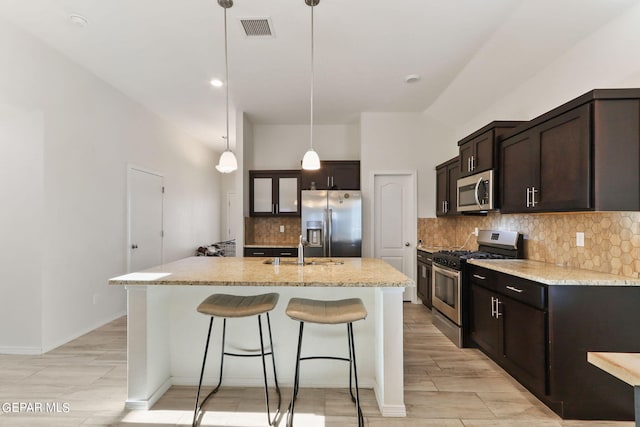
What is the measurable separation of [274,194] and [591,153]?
396 cm

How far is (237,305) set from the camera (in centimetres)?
210

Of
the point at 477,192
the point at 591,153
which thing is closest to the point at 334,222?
the point at 477,192

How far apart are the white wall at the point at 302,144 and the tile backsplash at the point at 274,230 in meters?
0.91

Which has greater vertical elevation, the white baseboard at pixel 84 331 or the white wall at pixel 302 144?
the white wall at pixel 302 144

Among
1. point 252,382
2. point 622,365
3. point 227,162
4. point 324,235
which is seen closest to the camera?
point 622,365

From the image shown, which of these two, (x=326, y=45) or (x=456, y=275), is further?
(x=456, y=275)

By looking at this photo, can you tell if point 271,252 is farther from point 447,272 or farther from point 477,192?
point 477,192

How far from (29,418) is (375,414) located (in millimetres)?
2266

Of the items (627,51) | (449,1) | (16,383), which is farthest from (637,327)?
(16,383)

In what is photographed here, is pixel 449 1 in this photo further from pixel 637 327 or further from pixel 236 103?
pixel 236 103

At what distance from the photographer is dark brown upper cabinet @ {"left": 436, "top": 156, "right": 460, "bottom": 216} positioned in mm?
4203

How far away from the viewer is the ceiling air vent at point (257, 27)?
2629 mm

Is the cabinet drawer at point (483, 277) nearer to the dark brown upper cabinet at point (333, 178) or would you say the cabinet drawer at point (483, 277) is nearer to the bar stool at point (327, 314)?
the bar stool at point (327, 314)

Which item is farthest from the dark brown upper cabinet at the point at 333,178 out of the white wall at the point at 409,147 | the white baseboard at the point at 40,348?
the white baseboard at the point at 40,348
